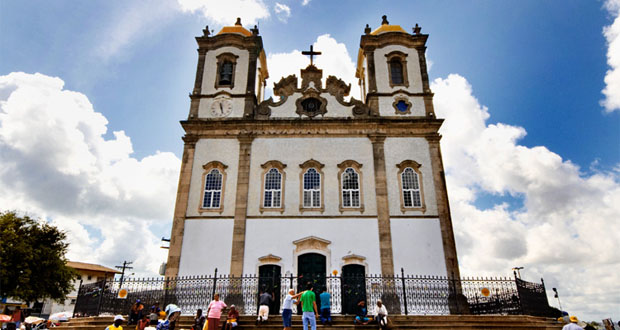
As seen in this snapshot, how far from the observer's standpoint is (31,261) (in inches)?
933

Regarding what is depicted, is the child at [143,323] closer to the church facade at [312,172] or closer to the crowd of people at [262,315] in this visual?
the crowd of people at [262,315]

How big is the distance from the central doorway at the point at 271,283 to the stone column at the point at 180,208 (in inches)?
150

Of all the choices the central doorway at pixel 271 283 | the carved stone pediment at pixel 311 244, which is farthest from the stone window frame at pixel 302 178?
the central doorway at pixel 271 283

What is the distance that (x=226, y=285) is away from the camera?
17203 millimetres

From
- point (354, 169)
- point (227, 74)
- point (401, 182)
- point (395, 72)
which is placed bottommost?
point (401, 182)

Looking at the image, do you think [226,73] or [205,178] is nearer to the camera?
[205,178]

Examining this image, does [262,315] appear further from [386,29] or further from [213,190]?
[386,29]

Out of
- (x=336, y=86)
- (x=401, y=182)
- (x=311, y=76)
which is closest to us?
(x=401, y=182)

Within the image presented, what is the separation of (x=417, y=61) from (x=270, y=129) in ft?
31.4

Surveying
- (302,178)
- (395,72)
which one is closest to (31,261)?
(302,178)

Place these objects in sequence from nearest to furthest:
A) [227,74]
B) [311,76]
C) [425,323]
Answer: [425,323]
[311,76]
[227,74]

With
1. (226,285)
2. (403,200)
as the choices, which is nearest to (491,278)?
(403,200)

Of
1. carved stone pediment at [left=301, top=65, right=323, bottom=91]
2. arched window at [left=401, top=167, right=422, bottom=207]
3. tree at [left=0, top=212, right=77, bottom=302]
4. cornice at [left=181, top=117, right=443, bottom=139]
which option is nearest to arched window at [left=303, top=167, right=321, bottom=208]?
cornice at [left=181, top=117, right=443, bottom=139]

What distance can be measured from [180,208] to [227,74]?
326 inches
